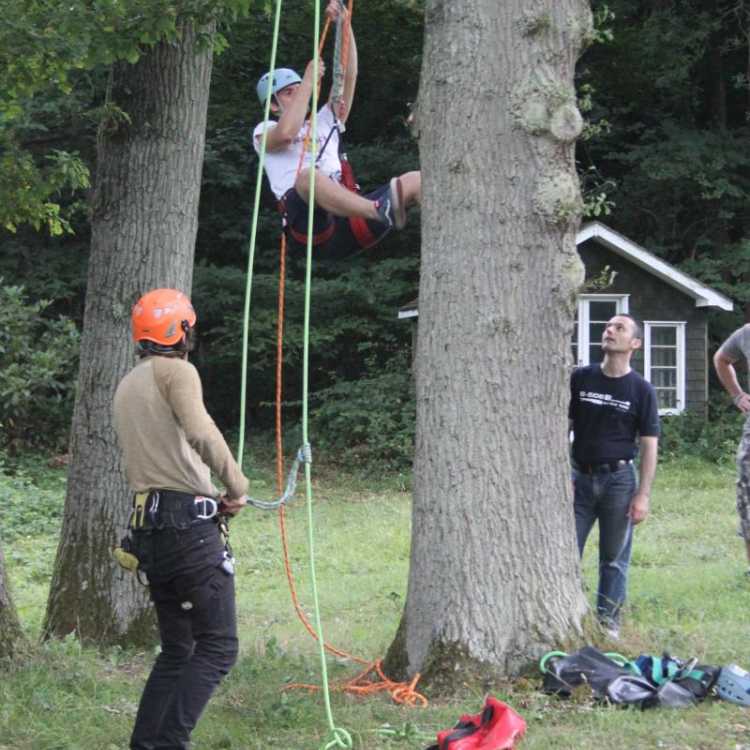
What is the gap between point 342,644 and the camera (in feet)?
25.5

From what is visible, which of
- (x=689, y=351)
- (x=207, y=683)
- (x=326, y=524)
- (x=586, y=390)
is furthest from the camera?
(x=689, y=351)

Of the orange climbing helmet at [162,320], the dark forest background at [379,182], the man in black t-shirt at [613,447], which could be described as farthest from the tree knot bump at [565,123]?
the dark forest background at [379,182]

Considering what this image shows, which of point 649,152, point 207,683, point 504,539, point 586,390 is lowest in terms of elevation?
point 207,683

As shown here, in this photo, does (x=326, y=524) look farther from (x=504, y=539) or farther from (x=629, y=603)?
(x=504, y=539)

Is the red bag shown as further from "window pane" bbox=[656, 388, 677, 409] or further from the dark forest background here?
"window pane" bbox=[656, 388, 677, 409]

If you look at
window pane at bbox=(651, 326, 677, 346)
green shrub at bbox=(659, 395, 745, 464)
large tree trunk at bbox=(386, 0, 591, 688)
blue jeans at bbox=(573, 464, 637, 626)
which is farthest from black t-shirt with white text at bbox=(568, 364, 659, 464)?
window pane at bbox=(651, 326, 677, 346)

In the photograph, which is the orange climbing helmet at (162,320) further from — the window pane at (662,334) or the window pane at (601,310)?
the window pane at (662,334)

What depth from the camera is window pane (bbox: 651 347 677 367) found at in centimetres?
2173

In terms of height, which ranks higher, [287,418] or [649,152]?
[649,152]

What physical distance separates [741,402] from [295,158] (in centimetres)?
431

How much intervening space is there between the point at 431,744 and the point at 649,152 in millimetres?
21228

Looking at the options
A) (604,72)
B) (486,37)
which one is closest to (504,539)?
(486,37)

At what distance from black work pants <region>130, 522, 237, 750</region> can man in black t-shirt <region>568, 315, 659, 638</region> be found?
311 centimetres

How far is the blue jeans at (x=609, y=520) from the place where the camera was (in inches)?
292
